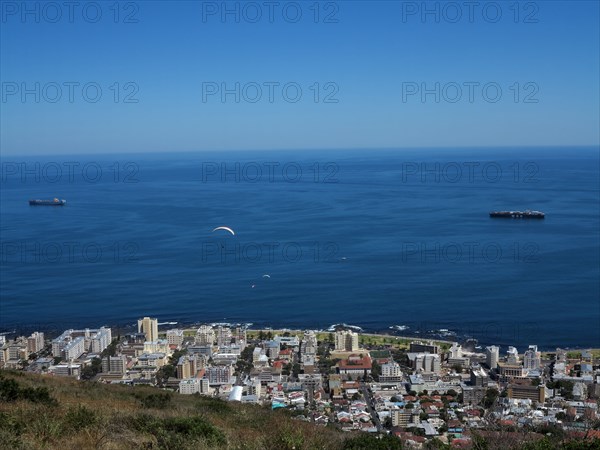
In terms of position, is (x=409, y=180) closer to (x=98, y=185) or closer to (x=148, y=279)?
(x=98, y=185)

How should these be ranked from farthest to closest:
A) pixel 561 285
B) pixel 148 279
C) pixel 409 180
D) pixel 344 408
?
pixel 409 180, pixel 148 279, pixel 561 285, pixel 344 408

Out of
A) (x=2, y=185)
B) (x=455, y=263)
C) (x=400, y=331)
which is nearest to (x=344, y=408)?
(x=400, y=331)

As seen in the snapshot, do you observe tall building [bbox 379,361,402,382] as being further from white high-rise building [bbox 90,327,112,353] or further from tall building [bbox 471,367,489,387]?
white high-rise building [bbox 90,327,112,353]

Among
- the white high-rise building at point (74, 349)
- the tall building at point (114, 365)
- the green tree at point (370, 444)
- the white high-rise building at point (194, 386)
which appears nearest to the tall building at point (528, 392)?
the white high-rise building at point (194, 386)

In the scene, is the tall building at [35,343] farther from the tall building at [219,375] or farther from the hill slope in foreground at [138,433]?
the hill slope in foreground at [138,433]

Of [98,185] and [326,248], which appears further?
[98,185]
